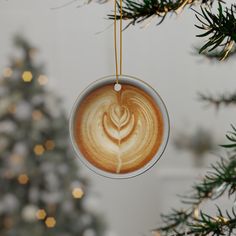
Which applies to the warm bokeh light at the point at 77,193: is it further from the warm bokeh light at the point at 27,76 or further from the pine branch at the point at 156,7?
the pine branch at the point at 156,7

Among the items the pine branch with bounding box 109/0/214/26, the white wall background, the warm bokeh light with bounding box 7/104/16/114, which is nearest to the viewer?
the pine branch with bounding box 109/0/214/26

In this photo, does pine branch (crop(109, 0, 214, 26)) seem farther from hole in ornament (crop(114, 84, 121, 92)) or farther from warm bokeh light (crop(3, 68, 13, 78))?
warm bokeh light (crop(3, 68, 13, 78))

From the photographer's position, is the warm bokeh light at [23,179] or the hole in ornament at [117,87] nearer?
the hole in ornament at [117,87]

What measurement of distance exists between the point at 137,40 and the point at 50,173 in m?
0.71

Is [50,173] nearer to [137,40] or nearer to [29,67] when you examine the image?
[29,67]

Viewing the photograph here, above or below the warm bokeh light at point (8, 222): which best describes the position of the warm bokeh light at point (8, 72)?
above

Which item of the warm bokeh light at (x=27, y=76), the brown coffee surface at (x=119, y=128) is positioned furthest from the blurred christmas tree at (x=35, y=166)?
the brown coffee surface at (x=119, y=128)

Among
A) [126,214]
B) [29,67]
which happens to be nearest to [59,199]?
[126,214]

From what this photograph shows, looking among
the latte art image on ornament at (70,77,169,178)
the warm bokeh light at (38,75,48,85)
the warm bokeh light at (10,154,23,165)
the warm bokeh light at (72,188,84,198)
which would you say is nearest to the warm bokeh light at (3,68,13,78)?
the warm bokeh light at (38,75,48,85)

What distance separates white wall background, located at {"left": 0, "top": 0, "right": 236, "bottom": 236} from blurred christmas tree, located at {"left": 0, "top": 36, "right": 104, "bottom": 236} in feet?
0.48

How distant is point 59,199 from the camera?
2115 millimetres

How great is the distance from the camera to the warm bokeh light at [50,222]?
212 centimetres

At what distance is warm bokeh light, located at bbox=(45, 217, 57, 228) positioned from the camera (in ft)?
6.96

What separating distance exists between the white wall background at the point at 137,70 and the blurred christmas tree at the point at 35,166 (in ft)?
0.48
